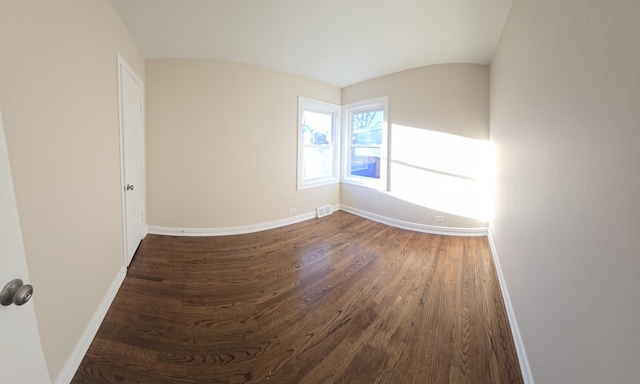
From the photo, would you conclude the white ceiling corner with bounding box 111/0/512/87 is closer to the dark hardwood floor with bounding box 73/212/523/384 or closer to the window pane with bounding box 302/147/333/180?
the window pane with bounding box 302/147/333/180

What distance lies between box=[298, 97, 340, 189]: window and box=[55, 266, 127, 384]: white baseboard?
2.78 metres

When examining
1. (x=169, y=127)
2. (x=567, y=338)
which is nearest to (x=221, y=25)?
(x=169, y=127)

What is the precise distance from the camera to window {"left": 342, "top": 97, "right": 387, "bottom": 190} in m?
4.14

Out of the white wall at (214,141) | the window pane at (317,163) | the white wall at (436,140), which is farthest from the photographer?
the window pane at (317,163)

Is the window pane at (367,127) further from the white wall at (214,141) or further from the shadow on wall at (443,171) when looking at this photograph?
the white wall at (214,141)

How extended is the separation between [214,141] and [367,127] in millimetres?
2659

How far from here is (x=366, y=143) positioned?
4.49m

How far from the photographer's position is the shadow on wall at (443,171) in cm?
340

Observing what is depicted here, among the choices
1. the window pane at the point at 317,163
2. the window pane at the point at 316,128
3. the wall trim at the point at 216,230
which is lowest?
the wall trim at the point at 216,230

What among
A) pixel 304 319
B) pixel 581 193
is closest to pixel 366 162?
pixel 304 319

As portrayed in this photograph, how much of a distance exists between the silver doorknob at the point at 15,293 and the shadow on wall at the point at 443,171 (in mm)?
3937

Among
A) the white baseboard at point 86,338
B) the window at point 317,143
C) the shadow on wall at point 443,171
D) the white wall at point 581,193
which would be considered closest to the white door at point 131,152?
the white baseboard at point 86,338

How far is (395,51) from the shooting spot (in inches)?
120

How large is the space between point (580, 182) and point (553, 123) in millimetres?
430
